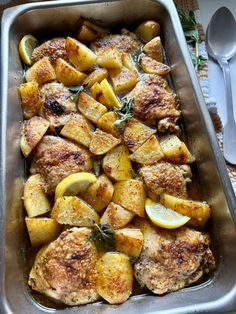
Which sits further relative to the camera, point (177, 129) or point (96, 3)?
point (96, 3)

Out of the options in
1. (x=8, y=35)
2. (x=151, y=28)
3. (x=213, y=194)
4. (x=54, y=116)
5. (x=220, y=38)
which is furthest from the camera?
(x=220, y=38)

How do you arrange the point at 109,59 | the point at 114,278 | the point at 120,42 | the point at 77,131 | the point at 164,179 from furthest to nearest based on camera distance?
the point at 120,42
the point at 109,59
the point at 77,131
the point at 164,179
the point at 114,278

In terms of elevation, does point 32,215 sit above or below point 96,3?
below

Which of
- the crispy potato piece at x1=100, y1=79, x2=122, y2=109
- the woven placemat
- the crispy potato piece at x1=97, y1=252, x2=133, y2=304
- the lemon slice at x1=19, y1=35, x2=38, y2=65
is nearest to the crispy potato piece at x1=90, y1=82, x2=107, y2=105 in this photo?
the crispy potato piece at x1=100, y1=79, x2=122, y2=109

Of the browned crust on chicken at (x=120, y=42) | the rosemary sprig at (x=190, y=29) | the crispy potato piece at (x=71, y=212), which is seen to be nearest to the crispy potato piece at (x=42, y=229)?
the crispy potato piece at (x=71, y=212)

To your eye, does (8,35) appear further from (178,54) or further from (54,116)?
(178,54)

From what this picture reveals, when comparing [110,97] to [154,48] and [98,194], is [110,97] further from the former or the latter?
[98,194]

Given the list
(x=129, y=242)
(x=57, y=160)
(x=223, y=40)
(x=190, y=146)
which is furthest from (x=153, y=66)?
(x=129, y=242)

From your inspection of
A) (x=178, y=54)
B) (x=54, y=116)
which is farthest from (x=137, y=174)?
(x=178, y=54)

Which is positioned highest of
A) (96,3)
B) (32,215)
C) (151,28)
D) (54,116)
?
(96,3)
